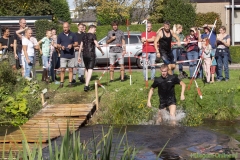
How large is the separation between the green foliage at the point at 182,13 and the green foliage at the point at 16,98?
734 inches

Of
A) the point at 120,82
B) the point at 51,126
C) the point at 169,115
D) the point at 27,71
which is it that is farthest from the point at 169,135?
the point at 27,71

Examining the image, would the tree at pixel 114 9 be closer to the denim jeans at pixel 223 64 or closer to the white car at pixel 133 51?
the white car at pixel 133 51

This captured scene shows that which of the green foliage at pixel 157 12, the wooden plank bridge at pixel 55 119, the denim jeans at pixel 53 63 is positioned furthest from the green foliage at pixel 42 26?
the green foliage at pixel 157 12

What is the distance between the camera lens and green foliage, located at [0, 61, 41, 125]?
1423cm

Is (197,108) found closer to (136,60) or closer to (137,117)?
(137,117)

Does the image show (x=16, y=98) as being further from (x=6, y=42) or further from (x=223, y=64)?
(x=223, y=64)

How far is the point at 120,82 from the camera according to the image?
17.0m

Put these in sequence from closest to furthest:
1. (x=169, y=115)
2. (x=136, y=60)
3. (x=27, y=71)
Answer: (x=169, y=115), (x=27, y=71), (x=136, y=60)

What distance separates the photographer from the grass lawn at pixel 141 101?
1398 cm

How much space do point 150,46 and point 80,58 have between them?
2.12m

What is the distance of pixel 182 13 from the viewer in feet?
110

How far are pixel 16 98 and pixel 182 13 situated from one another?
2031 cm

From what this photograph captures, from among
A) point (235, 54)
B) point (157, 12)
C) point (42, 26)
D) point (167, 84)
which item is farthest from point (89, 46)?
point (157, 12)

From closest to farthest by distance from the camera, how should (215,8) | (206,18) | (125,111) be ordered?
(125,111) < (206,18) < (215,8)
